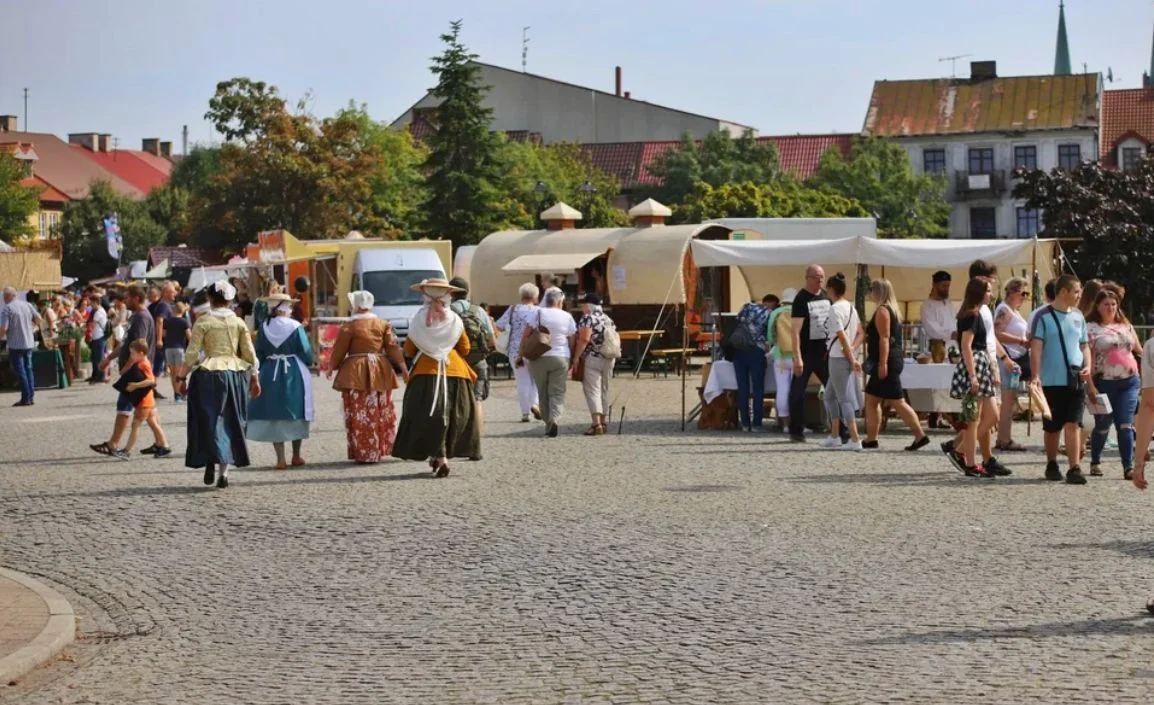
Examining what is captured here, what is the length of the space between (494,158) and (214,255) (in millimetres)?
34166

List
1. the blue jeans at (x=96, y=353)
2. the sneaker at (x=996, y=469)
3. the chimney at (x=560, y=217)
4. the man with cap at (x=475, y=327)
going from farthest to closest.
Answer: the chimney at (x=560, y=217) → the blue jeans at (x=96, y=353) → the man with cap at (x=475, y=327) → the sneaker at (x=996, y=469)

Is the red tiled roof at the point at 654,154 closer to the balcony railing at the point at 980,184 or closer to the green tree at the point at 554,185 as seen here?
the green tree at the point at 554,185

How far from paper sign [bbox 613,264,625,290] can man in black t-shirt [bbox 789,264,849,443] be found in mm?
17933

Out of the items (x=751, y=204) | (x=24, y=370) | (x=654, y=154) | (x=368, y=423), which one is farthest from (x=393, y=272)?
(x=654, y=154)

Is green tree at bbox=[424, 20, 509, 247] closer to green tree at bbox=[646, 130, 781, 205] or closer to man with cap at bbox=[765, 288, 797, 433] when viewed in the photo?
green tree at bbox=[646, 130, 781, 205]

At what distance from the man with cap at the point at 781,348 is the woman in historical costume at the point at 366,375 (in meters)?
4.79

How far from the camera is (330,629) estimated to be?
920 cm

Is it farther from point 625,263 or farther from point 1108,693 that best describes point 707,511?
point 625,263

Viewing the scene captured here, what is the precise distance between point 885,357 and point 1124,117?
274 feet

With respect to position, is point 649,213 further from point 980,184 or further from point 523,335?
point 980,184

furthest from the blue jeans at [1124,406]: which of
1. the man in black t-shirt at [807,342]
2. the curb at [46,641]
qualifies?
the curb at [46,641]

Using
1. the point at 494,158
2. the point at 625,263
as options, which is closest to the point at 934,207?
the point at 494,158

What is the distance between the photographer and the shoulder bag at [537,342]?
68.7 feet

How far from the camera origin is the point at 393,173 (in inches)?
3290
